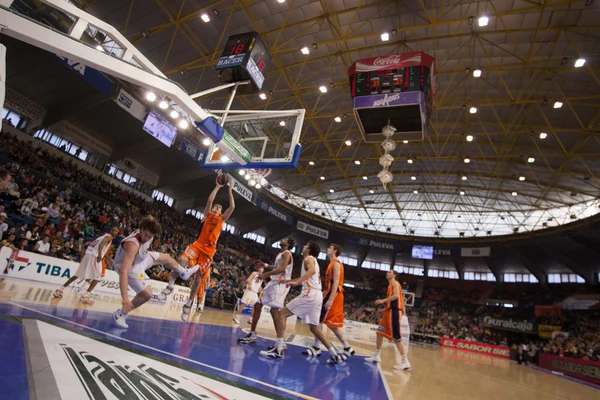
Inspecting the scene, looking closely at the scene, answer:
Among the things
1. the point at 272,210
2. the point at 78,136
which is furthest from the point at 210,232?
the point at 272,210

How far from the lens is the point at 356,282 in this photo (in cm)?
4147

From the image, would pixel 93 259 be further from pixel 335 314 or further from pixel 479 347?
pixel 479 347

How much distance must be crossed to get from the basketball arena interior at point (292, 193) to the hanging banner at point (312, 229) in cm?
23

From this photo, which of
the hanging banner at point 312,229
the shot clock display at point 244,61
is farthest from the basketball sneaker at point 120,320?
the hanging banner at point 312,229

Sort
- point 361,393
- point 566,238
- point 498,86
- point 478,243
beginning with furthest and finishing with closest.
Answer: point 478,243, point 566,238, point 498,86, point 361,393

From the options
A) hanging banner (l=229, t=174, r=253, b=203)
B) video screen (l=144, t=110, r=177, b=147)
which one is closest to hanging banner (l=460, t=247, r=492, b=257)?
hanging banner (l=229, t=174, r=253, b=203)

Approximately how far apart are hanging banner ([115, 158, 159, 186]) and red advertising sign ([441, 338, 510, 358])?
86.4 feet

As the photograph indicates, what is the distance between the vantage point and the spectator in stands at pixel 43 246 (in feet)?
36.5

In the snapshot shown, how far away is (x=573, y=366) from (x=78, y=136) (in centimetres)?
3011

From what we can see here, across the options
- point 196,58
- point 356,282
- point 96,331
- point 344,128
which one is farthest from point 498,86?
point 356,282

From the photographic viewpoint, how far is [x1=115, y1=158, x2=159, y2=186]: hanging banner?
24438 mm

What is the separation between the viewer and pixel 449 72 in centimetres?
1587

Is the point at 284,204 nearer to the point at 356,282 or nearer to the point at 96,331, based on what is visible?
the point at 356,282

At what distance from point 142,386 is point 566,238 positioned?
103 feet
